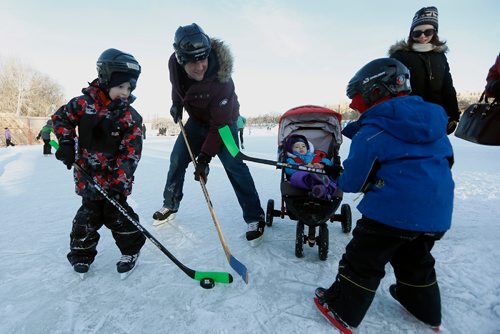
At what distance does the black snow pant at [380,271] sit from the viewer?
153 centimetres

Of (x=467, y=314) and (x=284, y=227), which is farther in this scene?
(x=284, y=227)

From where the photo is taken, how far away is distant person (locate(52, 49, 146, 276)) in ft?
6.60

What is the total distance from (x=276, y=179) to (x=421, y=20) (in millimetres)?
3856

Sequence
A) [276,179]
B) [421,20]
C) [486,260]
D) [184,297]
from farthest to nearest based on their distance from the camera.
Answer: [276,179]
[421,20]
[486,260]
[184,297]

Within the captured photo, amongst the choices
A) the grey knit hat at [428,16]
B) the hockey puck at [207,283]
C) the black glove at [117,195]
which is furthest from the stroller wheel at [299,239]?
the grey knit hat at [428,16]

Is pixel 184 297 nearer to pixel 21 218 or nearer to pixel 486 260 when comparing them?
pixel 486 260

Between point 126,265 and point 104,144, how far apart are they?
941 mm

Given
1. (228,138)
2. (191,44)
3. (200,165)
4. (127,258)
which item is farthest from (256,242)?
(191,44)

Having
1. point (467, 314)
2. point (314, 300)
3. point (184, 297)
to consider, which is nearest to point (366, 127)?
point (314, 300)

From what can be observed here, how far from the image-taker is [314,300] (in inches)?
70.3

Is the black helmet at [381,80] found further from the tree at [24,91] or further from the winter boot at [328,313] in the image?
the tree at [24,91]

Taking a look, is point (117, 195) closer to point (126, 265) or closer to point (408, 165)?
point (126, 265)

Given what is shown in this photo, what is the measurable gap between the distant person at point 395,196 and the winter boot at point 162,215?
2.03 meters

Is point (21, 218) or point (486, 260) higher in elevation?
point (486, 260)
